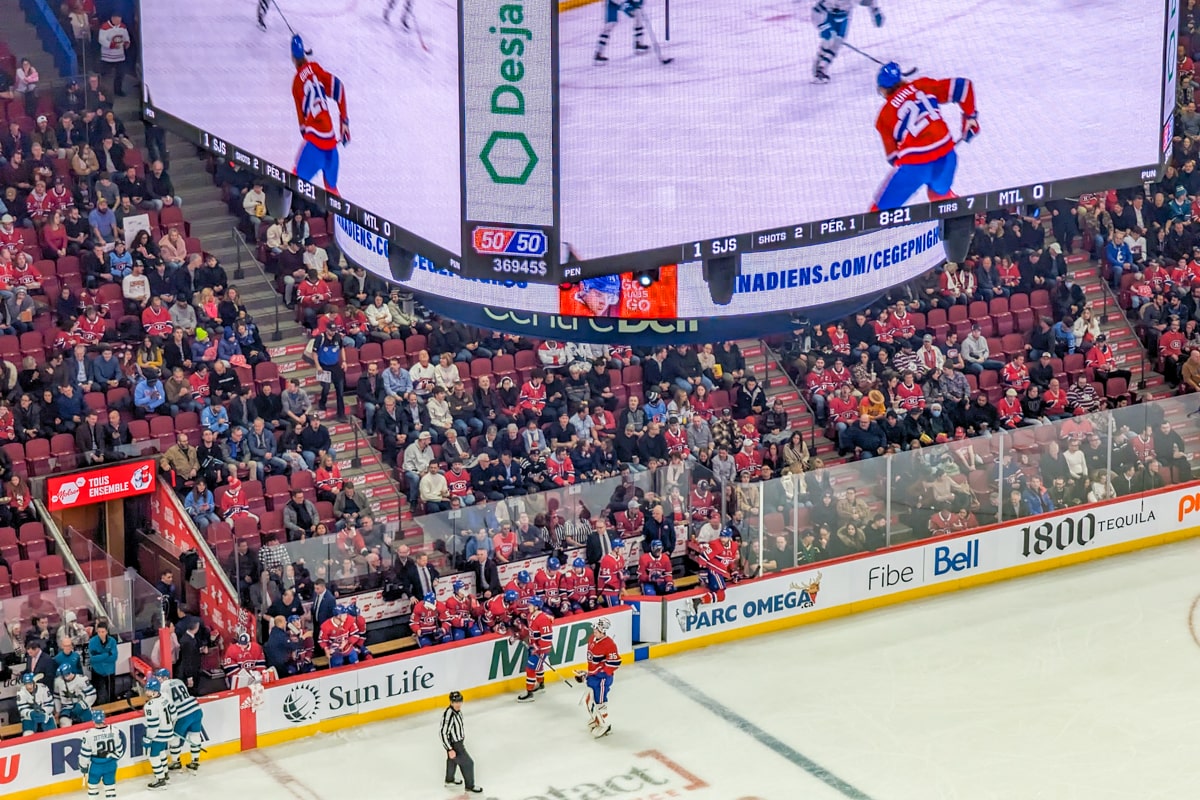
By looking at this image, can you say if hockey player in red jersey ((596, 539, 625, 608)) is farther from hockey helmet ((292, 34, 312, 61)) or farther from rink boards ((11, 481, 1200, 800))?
hockey helmet ((292, 34, 312, 61))

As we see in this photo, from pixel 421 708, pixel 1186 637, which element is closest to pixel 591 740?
pixel 421 708

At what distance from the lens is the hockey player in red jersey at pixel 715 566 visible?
2488 cm

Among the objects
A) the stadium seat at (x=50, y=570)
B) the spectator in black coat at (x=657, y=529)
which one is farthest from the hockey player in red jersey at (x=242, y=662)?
the spectator in black coat at (x=657, y=529)

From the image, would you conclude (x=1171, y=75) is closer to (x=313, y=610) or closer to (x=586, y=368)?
(x=586, y=368)

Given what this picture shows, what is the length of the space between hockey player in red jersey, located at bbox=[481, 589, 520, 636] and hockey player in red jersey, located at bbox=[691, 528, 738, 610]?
2.09 m

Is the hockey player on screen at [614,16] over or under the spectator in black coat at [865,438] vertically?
Answer: over

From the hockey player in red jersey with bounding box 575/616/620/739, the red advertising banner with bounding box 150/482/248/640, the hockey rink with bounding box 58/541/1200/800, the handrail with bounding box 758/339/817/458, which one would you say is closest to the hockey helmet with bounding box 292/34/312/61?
the red advertising banner with bounding box 150/482/248/640

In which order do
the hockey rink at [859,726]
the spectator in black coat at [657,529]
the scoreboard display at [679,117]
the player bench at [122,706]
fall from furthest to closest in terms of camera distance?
the spectator in black coat at [657,529], the player bench at [122,706], the hockey rink at [859,726], the scoreboard display at [679,117]

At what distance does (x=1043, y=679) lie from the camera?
79.6ft

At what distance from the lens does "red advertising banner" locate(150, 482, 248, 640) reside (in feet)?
77.4

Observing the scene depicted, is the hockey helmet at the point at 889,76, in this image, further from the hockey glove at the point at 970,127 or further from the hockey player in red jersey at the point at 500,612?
the hockey player in red jersey at the point at 500,612

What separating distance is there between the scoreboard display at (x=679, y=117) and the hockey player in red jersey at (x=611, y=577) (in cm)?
442

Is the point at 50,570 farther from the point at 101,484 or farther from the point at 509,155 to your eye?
the point at 509,155

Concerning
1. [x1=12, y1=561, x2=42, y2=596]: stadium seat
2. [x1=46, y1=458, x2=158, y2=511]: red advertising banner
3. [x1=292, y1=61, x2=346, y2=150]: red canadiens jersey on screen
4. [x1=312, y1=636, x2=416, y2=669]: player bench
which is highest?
[x1=292, y1=61, x2=346, y2=150]: red canadiens jersey on screen
